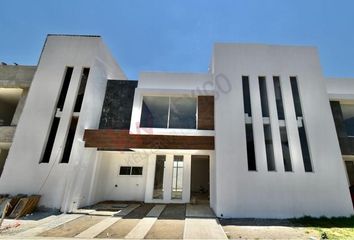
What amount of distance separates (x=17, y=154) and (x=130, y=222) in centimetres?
643

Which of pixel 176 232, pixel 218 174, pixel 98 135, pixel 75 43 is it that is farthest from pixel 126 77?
pixel 176 232

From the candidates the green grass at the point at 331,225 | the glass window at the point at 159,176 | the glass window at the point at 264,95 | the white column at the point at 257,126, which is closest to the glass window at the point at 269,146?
the white column at the point at 257,126

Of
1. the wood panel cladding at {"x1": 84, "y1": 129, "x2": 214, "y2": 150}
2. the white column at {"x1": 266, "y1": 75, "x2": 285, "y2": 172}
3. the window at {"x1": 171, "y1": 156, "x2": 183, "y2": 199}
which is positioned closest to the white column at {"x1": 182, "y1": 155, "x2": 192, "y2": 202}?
the window at {"x1": 171, "y1": 156, "x2": 183, "y2": 199}

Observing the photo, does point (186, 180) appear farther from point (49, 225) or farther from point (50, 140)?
point (50, 140)

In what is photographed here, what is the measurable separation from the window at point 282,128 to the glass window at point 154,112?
5.81 m

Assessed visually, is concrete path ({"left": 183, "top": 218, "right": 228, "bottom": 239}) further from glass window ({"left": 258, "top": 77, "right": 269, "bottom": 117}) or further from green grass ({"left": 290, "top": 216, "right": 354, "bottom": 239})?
glass window ({"left": 258, "top": 77, "right": 269, "bottom": 117})

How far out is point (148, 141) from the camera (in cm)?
900

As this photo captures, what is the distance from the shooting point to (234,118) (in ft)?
28.6

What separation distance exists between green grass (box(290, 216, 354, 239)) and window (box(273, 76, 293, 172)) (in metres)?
2.03

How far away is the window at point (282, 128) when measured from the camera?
328 inches

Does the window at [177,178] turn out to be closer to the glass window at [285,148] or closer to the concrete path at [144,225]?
the concrete path at [144,225]

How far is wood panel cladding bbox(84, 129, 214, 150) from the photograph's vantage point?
889 cm

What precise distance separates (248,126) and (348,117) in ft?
23.5

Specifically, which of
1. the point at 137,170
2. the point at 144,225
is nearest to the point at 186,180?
the point at 137,170
